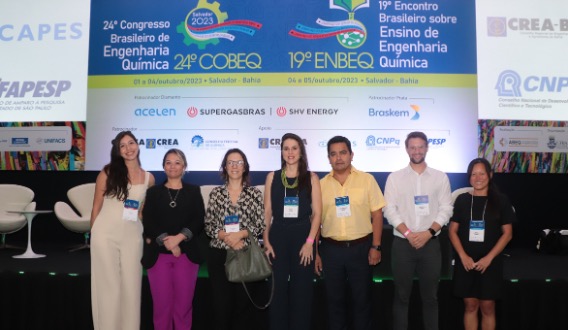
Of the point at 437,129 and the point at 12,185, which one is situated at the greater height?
the point at 437,129

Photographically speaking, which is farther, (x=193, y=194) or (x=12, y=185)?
(x=12, y=185)

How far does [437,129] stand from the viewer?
6.21 m

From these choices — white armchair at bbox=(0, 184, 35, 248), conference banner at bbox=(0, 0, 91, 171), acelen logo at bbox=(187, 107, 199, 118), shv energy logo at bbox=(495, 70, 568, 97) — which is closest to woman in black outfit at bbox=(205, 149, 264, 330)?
acelen logo at bbox=(187, 107, 199, 118)

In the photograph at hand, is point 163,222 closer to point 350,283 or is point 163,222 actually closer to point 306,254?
point 306,254

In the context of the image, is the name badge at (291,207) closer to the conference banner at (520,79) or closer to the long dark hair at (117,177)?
the long dark hair at (117,177)

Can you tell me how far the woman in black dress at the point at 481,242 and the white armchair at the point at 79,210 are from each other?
4.45 m

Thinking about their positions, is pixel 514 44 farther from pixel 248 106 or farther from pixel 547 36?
pixel 248 106

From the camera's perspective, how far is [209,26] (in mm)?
6348

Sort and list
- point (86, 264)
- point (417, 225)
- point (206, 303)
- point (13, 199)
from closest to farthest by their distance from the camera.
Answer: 1. point (417, 225)
2. point (206, 303)
3. point (86, 264)
4. point (13, 199)

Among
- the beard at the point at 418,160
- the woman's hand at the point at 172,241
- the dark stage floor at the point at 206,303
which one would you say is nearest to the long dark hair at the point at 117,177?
the woman's hand at the point at 172,241

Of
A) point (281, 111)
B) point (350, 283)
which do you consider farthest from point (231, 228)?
point (281, 111)

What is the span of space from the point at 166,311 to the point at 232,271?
1.71ft

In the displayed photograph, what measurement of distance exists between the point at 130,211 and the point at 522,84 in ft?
17.0

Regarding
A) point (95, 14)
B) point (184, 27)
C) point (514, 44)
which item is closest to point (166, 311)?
point (184, 27)
